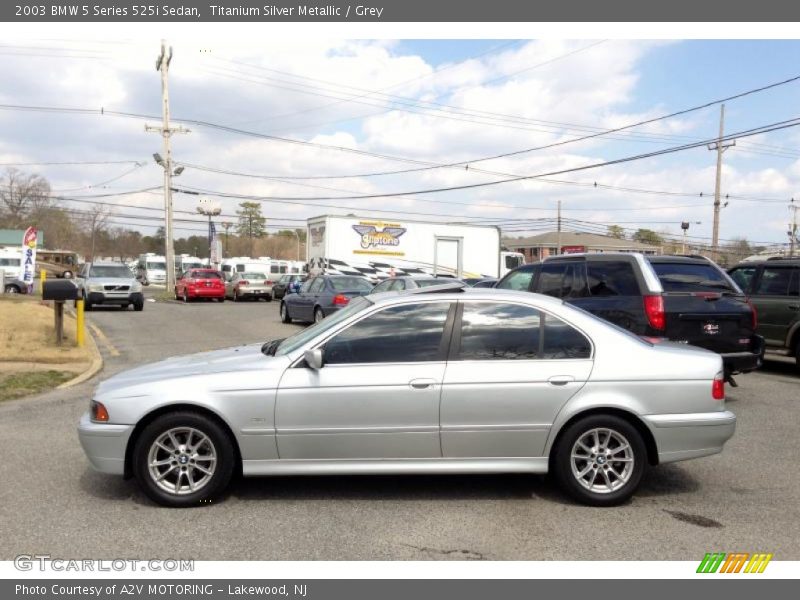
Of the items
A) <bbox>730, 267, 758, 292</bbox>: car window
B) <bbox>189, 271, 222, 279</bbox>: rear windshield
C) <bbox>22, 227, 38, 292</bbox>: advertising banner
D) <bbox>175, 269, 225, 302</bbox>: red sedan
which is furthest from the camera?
<bbox>189, 271, 222, 279</bbox>: rear windshield

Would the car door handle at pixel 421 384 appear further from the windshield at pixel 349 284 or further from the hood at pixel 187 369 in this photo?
the windshield at pixel 349 284

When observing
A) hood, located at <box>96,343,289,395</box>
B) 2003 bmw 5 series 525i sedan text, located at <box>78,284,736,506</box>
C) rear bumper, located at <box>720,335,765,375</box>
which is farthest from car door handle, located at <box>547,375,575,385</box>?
rear bumper, located at <box>720,335,765,375</box>

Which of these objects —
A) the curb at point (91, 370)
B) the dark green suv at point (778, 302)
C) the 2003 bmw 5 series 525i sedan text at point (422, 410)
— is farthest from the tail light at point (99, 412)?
the dark green suv at point (778, 302)

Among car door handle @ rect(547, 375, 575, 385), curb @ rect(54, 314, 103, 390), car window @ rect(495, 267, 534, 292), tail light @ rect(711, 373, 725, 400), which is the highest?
car window @ rect(495, 267, 534, 292)

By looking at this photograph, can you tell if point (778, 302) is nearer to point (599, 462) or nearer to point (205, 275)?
point (599, 462)

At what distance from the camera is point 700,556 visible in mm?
3896

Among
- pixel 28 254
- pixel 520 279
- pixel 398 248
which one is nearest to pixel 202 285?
pixel 28 254

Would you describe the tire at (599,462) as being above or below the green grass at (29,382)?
above

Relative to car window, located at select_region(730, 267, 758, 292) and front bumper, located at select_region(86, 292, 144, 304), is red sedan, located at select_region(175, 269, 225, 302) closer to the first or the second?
front bumper, located at select_region(86, 292, 144, 304)

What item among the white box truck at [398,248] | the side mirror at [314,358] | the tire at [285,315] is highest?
the white box truck at [398,248]

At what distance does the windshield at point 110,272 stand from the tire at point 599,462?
22.2 m

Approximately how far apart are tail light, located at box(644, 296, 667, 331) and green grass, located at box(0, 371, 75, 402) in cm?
799

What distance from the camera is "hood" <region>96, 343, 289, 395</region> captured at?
4652mm

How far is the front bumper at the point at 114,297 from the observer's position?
23.0m
